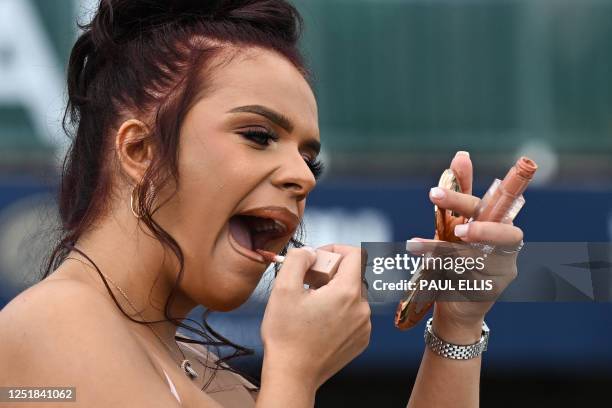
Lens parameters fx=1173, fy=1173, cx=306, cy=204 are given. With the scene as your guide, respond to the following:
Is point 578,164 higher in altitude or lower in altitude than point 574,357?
higher

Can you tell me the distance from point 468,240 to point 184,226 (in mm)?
543

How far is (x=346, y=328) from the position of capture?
2.18 m

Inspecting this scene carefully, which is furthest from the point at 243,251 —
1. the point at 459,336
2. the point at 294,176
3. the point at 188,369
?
the point at 459,336

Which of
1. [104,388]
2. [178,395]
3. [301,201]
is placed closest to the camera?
[104,388]

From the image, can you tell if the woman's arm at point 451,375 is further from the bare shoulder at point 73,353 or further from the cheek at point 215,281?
the bare shoulder at point 73,353

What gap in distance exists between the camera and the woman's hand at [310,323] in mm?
2092

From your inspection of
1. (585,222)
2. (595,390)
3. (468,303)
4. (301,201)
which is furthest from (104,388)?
(595,390)

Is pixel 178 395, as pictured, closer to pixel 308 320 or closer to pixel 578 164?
pixel 308 320

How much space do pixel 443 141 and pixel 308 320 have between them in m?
4.68

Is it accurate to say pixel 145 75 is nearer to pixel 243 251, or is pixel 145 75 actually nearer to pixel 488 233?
pixel 243 251

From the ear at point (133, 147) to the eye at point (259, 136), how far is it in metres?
0.19

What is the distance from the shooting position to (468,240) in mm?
2242

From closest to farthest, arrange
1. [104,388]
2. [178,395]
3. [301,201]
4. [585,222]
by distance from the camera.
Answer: [104,388]
[178,395]
[301,201]
[585,222]

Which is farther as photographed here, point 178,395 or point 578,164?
point 578,164
